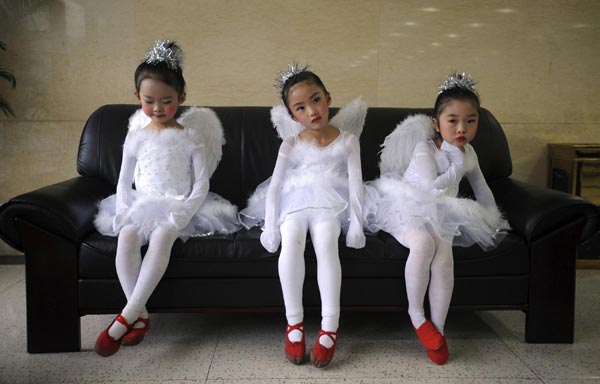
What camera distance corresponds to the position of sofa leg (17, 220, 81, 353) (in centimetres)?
188

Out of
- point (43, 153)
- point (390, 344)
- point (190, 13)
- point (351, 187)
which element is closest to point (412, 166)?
point (351, 187)

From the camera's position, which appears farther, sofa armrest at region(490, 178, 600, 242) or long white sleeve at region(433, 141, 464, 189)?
long white sleeve at region(433, 141, 464, 189)

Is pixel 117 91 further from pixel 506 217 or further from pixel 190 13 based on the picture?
pixel 506 217

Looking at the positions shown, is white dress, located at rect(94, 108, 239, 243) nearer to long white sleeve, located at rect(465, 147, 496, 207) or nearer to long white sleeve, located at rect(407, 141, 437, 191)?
A: long white sleeve, located at rect(407, 141, 437, 191)

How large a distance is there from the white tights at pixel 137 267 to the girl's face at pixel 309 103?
0.75 metres

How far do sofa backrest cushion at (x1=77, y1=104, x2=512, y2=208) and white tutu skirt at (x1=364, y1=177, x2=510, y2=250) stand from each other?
0.43 m

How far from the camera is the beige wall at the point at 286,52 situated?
10.4 feet

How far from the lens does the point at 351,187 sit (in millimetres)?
2102

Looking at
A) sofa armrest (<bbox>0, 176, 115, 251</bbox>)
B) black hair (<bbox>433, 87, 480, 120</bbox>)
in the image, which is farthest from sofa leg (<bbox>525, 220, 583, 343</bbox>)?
sofa armrest (<bbox>0, 176, 115, 251</bbox>)

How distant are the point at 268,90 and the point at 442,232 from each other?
5.48ft

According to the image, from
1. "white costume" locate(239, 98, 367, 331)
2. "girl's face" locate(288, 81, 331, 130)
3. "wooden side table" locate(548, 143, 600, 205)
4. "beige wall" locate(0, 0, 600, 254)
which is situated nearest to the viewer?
"white costume" locate(239, 98, 367, 331)

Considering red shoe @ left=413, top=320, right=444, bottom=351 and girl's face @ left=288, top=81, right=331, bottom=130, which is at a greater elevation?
girl's face @ left=288, top=81, right=331, bottom=130

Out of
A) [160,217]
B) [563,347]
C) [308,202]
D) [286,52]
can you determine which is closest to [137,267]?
[160,217]

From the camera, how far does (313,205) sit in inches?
80.2
